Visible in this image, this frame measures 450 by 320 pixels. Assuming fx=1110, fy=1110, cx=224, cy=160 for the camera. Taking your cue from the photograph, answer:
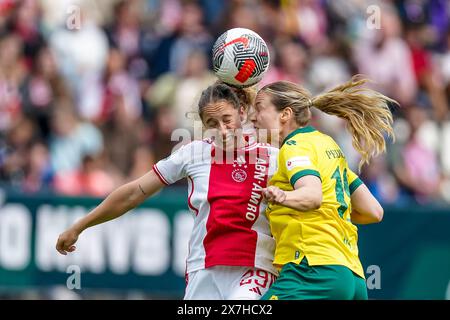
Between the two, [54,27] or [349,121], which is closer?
[349,121]

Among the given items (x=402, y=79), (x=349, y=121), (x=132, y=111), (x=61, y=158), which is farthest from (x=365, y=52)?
(x=349, y=121)

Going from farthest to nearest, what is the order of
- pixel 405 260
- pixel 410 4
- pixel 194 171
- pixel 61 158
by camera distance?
1. pixel 410 4
2. pixel 61 158
3. pixel 405 260
4. pixel 194 171

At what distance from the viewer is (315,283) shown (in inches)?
240

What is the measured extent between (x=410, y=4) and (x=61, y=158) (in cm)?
551

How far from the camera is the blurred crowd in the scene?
12977mm

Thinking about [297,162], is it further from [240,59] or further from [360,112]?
[240,59]

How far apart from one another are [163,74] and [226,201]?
747 centimetres

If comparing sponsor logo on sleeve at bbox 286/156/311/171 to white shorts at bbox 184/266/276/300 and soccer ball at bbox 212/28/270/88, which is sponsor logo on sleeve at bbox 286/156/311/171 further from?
soccer ball at bbox 212/28/270/88

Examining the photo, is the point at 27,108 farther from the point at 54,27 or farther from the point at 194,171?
the point at 194,171

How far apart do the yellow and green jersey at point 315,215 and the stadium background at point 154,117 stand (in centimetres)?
505

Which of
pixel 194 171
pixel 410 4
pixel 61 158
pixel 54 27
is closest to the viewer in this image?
pixel 194 171

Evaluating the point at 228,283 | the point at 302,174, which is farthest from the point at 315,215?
the point at 228,283

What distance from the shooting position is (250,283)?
6512 millimetres

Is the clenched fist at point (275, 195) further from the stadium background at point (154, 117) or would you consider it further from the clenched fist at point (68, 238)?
the stadium background at point (154, 117)
